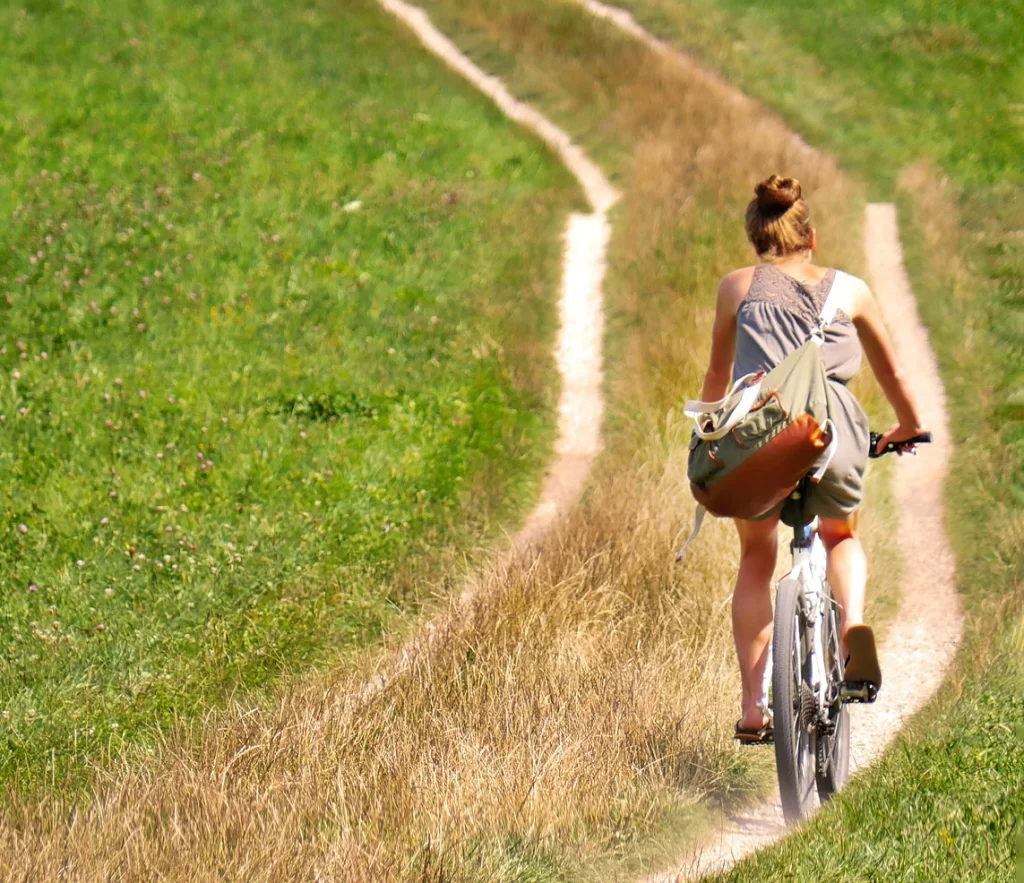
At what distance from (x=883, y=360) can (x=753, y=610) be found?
3.61ft

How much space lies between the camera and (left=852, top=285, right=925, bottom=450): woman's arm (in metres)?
5.35

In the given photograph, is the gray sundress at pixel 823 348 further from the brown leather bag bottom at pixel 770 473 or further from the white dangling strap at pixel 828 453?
the brown leather bag bottom at pixel 770 473

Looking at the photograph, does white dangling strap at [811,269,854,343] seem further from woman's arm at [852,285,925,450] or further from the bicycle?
the bicycle

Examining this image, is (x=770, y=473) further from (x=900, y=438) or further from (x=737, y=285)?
(x=900, y=438)

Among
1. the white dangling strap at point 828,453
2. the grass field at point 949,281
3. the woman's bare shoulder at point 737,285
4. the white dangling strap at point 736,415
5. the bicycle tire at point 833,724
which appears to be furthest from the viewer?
the bicycle tire at point 833,724

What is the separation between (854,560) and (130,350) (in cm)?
915

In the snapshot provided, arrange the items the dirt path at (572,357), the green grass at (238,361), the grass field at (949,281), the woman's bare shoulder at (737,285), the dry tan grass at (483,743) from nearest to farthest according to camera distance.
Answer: the grass field at (949,281) → the dry tan grass at (483,743) → the woman's bare shoulder at (737,285) → the dirt path at (572,357) → the green grass at (238,361)

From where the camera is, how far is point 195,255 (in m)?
15.2

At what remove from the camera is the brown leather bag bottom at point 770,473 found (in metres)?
4.88

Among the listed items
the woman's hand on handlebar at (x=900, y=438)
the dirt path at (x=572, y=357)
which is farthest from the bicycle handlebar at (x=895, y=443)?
the dirt path at (x=572, y=357)

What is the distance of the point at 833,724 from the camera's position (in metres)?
5.46

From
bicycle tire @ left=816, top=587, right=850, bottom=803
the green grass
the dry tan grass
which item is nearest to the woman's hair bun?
bicycle tire @ left=816, top=587, right=850, bottom=803

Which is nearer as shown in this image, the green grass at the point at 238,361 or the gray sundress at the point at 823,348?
the gray sundress at the point at 823,348

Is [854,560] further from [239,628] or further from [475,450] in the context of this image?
[475,450]
